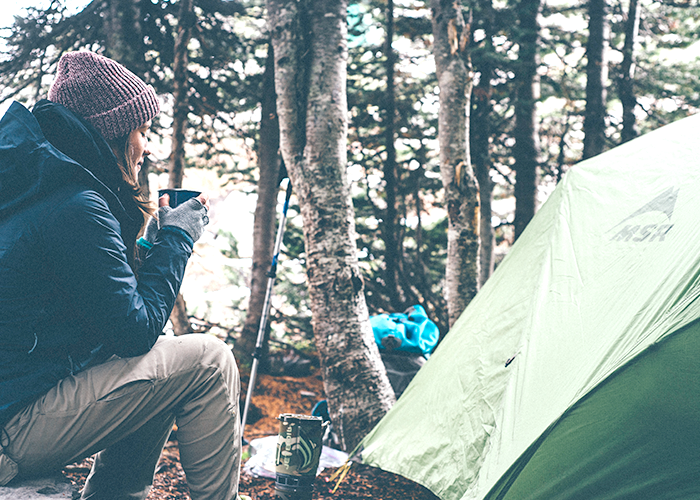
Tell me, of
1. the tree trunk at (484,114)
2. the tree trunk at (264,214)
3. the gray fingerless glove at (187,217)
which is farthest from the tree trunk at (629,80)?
the gray fingerless glove at (187,217)

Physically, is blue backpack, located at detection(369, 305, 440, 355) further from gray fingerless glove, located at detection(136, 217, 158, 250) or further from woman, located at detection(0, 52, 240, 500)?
gray fingerless glove, located at detection(136, 217, 158, 250)

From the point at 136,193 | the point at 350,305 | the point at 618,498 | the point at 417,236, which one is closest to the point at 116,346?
the point at 136,193

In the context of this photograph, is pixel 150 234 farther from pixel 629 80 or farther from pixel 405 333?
pixel 629 80

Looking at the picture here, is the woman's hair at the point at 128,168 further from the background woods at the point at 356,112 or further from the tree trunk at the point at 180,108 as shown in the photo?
the tree trunk at the point at 180,108

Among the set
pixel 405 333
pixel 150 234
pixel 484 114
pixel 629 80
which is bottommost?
pixel 405 333

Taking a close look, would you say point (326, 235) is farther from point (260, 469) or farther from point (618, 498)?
point (618, 498)

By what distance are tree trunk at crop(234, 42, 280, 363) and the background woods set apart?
2 cm

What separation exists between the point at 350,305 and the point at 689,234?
2005 millimetres

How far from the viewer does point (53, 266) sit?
4.92 feet

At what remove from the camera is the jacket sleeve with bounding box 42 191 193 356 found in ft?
4.82

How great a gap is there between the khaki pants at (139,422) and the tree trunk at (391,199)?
4.59 m

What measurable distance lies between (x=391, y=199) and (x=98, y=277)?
5259mm

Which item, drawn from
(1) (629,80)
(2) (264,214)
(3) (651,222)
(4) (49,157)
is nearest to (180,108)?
(2) (264,214)

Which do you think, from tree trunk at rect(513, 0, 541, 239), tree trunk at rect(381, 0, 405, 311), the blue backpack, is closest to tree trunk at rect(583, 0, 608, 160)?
tree trunk at rect(513, 0, 541, 239)
